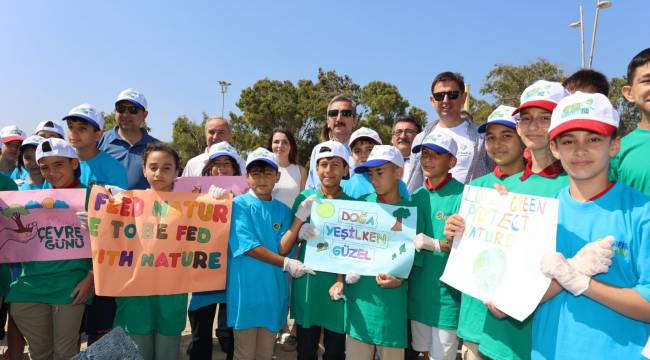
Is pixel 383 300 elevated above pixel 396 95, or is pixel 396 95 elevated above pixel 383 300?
pixel 396 95

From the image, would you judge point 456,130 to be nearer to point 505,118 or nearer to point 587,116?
point 505,118

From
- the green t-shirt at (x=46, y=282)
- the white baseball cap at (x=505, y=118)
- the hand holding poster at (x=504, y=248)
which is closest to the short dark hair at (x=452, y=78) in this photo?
the white baseball cap at (x=505, y=118)

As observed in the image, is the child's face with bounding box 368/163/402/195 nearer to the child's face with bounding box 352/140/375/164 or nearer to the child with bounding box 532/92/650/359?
the child's face with bounding box 352/140/375/164

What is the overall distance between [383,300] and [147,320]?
2209mm

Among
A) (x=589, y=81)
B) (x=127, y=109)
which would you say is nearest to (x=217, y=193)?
(x=127, y=109)

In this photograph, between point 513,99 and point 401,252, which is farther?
point 513,99

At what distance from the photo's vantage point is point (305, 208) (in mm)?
3971

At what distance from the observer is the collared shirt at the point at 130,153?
5.27m

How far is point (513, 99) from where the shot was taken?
29.4 m

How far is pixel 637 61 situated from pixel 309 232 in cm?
293

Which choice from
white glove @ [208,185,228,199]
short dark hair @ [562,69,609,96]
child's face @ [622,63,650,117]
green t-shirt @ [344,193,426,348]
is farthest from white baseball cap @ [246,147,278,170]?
short dark hair @ [562,69,609,96]

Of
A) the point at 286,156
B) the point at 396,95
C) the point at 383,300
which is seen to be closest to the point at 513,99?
the point at 396,95

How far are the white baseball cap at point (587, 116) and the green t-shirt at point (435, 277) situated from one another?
1.29 metres

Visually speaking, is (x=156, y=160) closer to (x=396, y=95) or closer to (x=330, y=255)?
(x=330, y=255)
